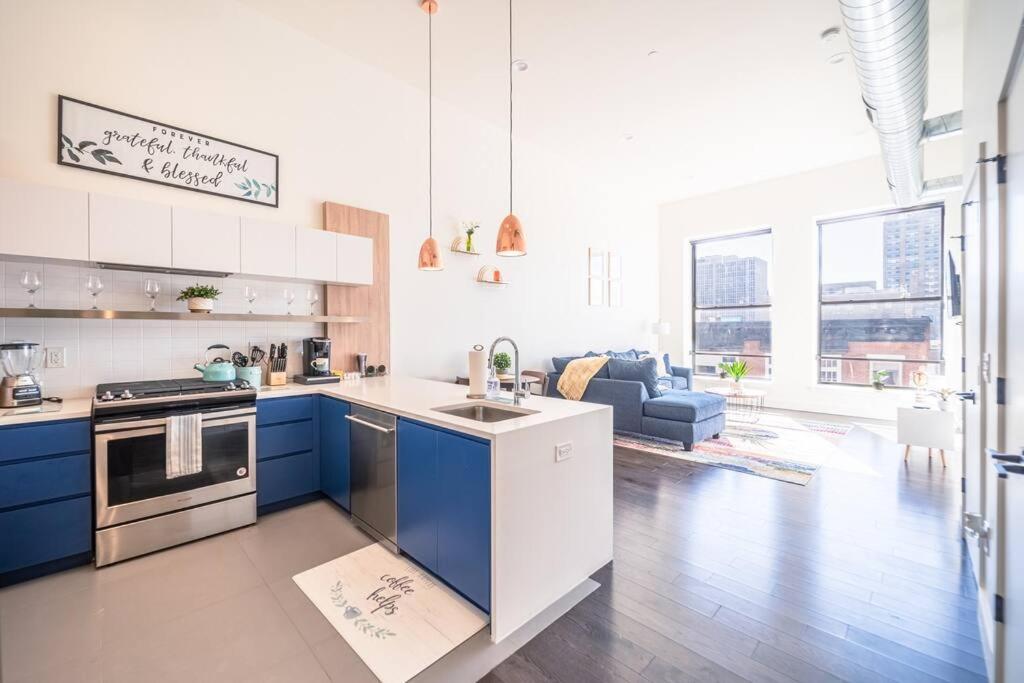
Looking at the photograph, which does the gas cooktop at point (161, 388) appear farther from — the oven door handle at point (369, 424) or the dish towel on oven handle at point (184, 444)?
the oven door handle at point (369, 424)

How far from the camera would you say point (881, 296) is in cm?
629

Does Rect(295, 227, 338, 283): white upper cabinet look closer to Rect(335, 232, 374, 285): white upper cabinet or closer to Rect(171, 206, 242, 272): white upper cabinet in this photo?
Rect(335, 232, 374, 285): white upper cabinet

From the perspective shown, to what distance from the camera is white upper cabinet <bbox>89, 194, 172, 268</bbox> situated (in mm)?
2492

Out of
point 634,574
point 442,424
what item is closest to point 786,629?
point 634,574

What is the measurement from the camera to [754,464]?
4105 mm

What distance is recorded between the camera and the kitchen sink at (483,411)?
2385 mm

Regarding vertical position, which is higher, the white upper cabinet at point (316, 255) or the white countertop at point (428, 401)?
the white upper cabinet at point (316, 255)

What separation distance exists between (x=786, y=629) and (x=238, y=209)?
4244mm

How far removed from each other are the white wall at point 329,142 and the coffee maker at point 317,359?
30.6 inches

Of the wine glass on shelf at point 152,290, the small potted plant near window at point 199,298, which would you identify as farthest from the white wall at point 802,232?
the wine glass on shelf at point 152,290

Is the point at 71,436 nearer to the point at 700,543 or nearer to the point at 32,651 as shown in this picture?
the point at 32,651

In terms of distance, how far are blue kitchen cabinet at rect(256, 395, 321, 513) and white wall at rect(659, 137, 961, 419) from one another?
692cm

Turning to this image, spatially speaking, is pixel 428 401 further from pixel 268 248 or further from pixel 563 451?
pixel 268 248

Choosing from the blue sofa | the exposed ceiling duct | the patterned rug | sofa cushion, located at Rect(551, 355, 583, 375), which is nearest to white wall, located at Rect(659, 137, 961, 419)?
the patterned rug
